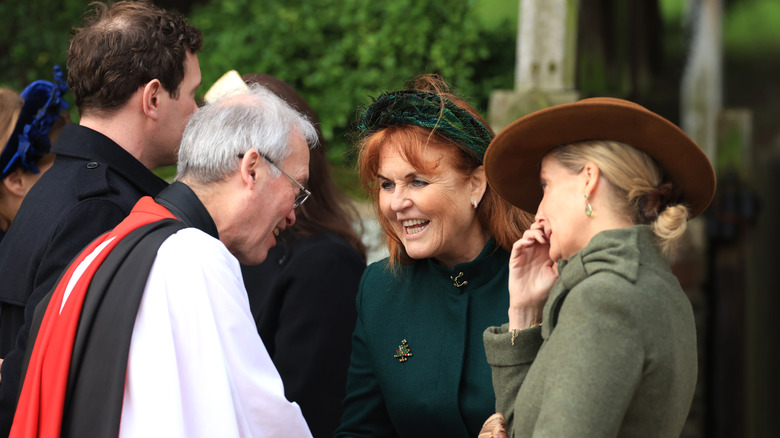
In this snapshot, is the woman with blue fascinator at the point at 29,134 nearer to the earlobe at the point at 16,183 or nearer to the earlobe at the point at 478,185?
the earlobe at the point at 16,183

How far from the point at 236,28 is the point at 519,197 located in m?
5.14

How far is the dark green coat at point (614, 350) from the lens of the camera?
6.18ft

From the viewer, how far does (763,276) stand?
504 inches

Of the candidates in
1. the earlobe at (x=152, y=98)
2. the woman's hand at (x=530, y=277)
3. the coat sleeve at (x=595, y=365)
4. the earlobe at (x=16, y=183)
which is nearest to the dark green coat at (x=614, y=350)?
the coat sleeve at (x=595, y=365)

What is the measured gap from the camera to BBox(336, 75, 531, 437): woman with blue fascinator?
2811 mm

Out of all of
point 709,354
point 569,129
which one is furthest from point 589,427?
point 709,354

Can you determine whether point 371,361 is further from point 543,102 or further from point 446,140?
point 543,102

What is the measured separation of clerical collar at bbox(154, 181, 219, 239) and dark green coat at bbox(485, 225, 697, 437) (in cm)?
98

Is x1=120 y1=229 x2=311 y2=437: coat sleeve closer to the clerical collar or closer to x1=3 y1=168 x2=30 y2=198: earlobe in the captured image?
the clerical collar

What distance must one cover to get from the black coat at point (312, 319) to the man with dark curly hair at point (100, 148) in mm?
654

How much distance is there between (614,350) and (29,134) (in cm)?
244

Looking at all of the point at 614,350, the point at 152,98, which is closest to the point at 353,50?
the point at 152,98

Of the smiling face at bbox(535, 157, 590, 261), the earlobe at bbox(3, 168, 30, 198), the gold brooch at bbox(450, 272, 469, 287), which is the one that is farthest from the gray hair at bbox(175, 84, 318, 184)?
the earlobe at bbox(3, 168, 30, 198)

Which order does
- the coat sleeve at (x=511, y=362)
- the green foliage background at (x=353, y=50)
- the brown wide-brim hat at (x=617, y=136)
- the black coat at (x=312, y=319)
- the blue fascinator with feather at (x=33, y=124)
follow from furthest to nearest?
the green foliage background at (x=353, y=50) → the blue fascinator with feather at (x=33, y=124) → the black coat at (x=312, y=319) → the coat sleeve at (x=511, y=362) → the brown wide-brim hat at (x=617, y=136)
